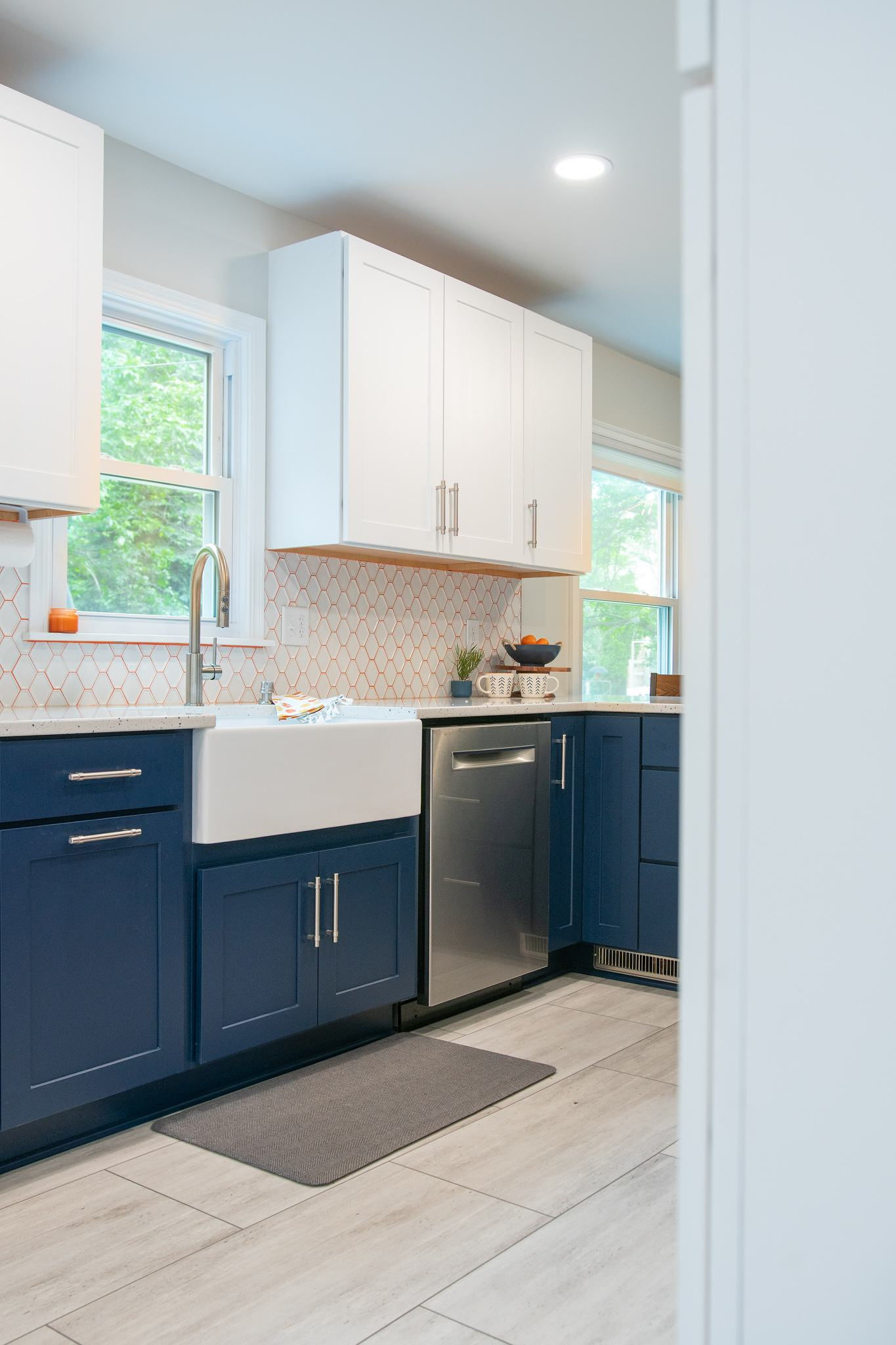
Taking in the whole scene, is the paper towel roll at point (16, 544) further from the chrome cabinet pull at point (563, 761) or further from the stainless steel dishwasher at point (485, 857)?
the chrome cabinet pull at point (563, 761)

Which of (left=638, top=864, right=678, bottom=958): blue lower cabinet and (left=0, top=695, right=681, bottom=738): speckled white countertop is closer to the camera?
(left=0, top=695, right=681, bottom=738): speckled white countertop

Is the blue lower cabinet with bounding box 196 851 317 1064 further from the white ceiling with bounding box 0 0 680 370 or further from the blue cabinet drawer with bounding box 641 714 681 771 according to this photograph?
the white ceiling with bounding box 0 0 680 370

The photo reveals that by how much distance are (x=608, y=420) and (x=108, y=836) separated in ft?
11.3

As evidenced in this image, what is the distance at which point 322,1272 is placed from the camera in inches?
71.8

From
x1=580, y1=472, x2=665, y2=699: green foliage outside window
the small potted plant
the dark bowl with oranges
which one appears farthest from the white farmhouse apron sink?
x1=580, y1=472, x2=665, y2=699: green foliage outside window

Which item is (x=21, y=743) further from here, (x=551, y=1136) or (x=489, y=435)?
(x=489, y=435)

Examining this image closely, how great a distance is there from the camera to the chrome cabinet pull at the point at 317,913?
9.01 feet

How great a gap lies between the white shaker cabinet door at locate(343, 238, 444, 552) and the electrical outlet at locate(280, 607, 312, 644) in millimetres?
365

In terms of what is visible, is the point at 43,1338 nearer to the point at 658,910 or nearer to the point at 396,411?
the point at 658,910

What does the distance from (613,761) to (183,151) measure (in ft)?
7.40

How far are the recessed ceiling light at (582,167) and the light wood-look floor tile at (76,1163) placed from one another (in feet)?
9.09

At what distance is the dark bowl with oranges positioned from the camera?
424cm

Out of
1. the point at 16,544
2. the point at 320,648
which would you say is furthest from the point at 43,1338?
the point at 320,648

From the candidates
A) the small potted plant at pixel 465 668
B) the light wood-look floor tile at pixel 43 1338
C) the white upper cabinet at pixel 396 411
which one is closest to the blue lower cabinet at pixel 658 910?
the small potted plant at pixel 465 668
